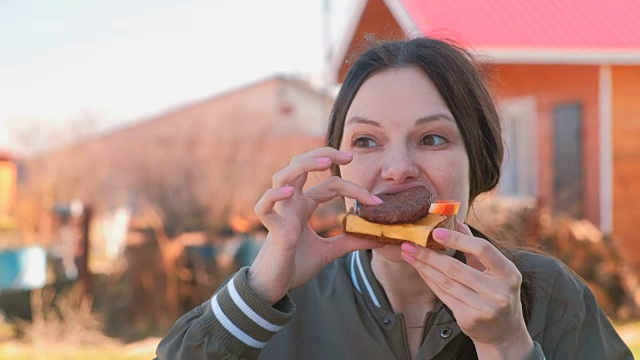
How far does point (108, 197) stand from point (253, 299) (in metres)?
16.2

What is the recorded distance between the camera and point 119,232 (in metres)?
14.9

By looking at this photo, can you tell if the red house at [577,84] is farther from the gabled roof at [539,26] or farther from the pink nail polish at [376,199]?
the pink nail polish at [376,199]

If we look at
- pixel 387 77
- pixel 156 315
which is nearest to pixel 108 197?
pixel 156 315

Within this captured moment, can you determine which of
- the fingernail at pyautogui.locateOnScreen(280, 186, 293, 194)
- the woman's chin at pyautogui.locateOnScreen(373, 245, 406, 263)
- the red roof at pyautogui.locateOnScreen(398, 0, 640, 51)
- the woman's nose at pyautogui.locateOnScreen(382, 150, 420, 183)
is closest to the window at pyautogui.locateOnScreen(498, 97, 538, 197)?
the red roof at pyautogui.locateOnScreen(398, 0, 640, 51)

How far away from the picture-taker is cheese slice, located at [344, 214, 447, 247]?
7.10ft

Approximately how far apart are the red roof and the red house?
15 mm

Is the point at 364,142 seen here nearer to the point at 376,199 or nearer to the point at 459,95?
the point at 376,199

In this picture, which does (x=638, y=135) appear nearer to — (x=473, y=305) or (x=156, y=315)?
(x=156, y=315)

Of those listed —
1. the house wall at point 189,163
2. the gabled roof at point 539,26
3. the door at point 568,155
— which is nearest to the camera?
the gabled roof at point 539,26

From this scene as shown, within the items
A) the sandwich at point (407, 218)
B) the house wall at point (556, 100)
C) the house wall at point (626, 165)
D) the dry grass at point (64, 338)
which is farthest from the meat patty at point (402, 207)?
the house wall at point (626, 165)

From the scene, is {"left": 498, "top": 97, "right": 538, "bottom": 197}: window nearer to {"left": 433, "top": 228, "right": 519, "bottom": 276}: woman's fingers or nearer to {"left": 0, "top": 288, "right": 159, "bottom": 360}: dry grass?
{"left": 0, "top": 288, "right": 159, "bottom": 360}: dry grass

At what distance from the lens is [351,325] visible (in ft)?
7.66

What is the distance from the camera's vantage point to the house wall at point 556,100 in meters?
11.2

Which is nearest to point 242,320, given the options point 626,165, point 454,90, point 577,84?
point 454,90
